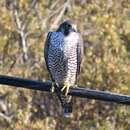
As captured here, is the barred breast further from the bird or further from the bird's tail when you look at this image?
the bird's tail

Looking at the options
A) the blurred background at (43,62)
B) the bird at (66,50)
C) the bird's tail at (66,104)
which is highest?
the bird at (66,50)

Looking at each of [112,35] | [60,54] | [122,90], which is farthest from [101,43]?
[60,54]

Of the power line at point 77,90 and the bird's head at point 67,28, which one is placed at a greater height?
the power line at point 77,90

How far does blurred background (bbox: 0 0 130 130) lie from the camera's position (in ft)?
31.5

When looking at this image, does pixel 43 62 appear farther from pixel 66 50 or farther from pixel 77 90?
pixel 77 90

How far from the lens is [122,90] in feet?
30.9

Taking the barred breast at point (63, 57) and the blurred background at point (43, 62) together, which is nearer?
the barred breast at point (63, 57)

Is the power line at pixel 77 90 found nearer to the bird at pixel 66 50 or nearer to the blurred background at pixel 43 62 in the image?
the bird at pixel 66 50

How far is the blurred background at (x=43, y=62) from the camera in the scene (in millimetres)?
9594

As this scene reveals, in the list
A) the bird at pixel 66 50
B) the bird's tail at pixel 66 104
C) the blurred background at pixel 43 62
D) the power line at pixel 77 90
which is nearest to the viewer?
the power line at pixel 77 90

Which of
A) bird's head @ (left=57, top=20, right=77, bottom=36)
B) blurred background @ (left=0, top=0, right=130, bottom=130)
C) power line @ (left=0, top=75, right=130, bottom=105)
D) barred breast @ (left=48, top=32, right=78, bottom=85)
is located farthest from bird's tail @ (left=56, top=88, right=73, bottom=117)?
blurred background @ (left=0, top=0, right=130, bottom=130)

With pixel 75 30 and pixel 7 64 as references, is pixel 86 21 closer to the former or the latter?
pixel 7 64

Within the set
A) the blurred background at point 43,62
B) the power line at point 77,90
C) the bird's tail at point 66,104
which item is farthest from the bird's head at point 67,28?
the blurred background at point 43,62

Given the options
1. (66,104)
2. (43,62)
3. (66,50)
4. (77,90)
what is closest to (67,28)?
(66,50)
